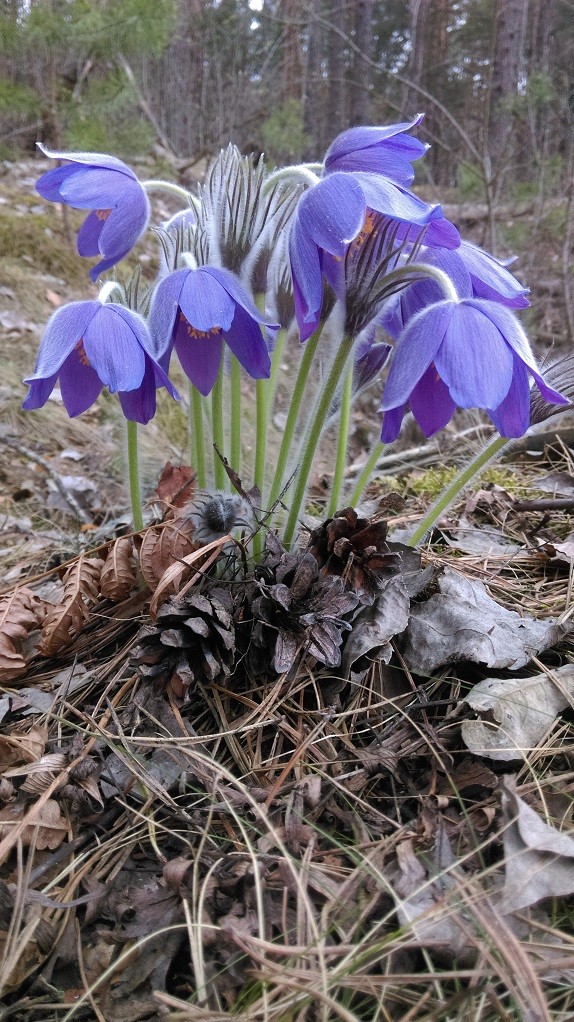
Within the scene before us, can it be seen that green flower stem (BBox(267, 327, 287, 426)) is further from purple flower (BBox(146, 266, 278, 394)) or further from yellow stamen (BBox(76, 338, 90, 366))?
yellow stamen (BBox(76, 338, 90, 366))

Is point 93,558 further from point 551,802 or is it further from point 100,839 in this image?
point 551,802

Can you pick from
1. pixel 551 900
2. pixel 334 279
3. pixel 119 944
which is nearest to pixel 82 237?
pixel 334 279

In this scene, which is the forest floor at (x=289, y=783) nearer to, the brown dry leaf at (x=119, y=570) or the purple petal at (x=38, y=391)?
the brown dry leaf at (x=119, y=570)

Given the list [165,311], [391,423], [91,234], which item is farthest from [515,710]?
[91,234]

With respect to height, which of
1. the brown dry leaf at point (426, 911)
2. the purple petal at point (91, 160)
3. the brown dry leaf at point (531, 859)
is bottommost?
the brown dry leaf at point (426, 911)

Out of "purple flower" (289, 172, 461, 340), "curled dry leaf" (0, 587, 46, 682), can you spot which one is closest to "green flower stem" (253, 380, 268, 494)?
"purple flower" (289, 172, 461, 340)

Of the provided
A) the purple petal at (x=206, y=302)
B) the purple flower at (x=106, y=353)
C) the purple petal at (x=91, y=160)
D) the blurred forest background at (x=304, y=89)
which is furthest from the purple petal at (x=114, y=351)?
the blurred forest background at (x=304, y=89)
